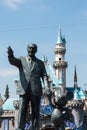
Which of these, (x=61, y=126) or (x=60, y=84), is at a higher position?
(x=60, y=84)

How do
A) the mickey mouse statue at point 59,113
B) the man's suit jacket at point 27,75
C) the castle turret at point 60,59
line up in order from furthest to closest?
the castle turret at point 60,59 < the mickey mouse statue at point 59,113 < the man's suit jacket at point 27,75

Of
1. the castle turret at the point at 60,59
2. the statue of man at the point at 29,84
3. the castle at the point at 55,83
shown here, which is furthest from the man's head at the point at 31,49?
the castle turret at the point at 60,59

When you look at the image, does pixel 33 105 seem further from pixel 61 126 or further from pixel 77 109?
pixel 77 109

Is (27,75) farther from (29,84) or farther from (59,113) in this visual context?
(59,113)

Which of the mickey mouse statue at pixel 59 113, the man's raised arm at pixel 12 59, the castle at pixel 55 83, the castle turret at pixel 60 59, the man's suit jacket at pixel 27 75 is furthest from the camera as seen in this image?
the castle turret at pixel 60 59

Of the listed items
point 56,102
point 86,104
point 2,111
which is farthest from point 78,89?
point 56,102

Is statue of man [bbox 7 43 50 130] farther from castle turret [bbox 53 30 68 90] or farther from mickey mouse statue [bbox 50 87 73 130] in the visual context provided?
castle turret [bbox 53 30 68 90]

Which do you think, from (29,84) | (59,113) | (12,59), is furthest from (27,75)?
(59,113)

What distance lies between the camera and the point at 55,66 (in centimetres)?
10350

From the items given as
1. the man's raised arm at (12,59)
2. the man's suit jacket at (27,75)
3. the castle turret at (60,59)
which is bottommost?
the man's suit jacket at (27,75)

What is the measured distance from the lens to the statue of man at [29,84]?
1010 centimetres

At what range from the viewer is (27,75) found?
10.2m

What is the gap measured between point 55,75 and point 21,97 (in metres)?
87.8

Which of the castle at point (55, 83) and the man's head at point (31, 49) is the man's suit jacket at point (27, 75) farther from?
the castle at point (55, 83)
